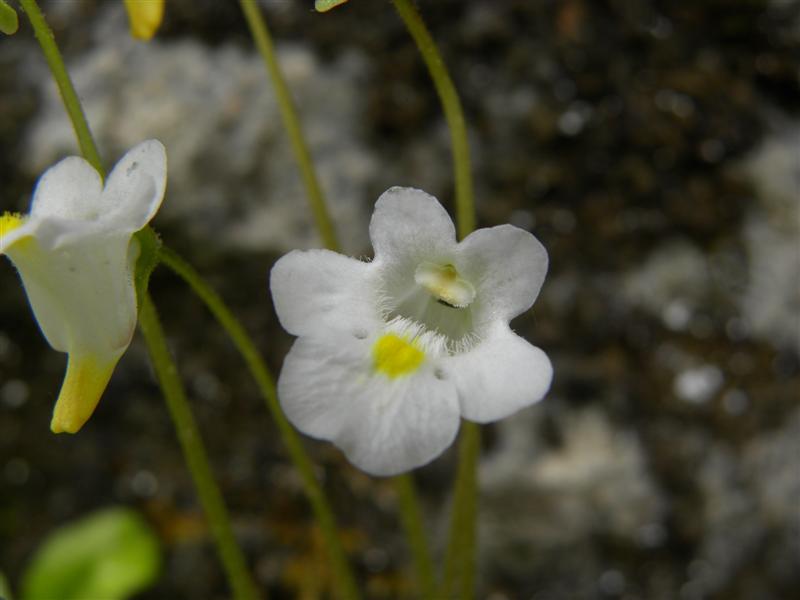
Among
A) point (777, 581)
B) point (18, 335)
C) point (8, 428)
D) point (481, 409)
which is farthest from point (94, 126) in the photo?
point (777, 581)

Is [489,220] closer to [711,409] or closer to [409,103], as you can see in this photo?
[409,103]

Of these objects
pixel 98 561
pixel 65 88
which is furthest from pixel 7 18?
pixel 98 561

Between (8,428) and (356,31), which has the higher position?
(356,31)

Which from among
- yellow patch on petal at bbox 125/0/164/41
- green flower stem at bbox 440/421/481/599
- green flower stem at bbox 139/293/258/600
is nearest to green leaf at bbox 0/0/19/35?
yellow patch on petal at bbox 125/0/164/41

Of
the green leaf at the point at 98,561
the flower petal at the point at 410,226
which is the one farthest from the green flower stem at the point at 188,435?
the green leaf at the point at 98,561

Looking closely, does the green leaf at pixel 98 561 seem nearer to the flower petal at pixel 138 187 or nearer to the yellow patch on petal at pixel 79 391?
the yellow patch on petal at pixel 79 391

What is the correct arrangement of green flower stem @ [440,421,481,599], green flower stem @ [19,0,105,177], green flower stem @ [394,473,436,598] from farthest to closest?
green flower stem @ [394,473,436,598]
green flower stem @ [440,421,481,599]
green flower stem @ [19,0,105,177]

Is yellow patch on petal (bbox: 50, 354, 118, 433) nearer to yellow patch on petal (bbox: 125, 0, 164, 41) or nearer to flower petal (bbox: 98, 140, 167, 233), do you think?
flower petal (bbox: 98, 140, 167, 233)

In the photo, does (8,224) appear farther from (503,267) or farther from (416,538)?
(416,538)
